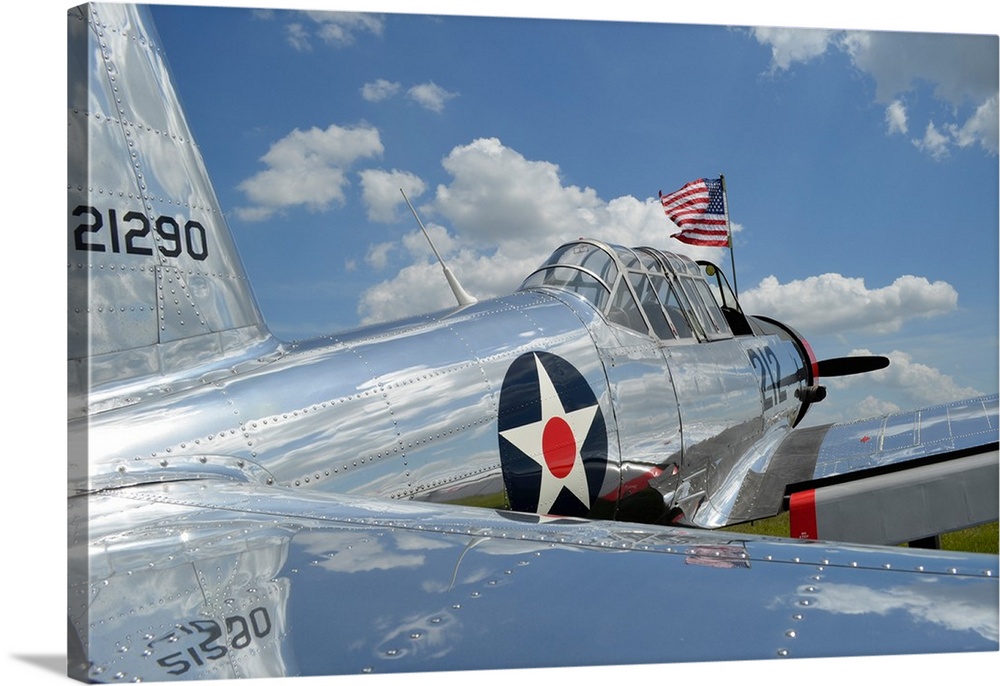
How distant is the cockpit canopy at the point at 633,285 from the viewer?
19.2ft

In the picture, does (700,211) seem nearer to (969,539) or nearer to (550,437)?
(969,539)

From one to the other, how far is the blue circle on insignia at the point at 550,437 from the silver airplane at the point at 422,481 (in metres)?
0.02

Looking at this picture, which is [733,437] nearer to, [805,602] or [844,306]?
[844,306]

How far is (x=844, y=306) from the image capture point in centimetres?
740

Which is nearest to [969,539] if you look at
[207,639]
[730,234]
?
[730,234]

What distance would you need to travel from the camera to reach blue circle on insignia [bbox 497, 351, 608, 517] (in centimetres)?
457

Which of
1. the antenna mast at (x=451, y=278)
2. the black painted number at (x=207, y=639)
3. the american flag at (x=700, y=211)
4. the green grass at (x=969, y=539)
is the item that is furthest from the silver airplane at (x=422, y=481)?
the green grass at (x=969, y=539)

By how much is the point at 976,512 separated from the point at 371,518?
401 cm

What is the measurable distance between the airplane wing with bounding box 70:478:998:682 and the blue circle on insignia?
181cm

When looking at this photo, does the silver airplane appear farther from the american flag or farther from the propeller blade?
the propeller blade

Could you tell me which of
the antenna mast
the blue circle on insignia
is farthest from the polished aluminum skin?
the antenna mast

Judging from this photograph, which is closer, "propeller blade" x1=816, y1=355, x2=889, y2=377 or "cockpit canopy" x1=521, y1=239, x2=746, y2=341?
"cockpit canopy" x1=521, y1=239, x2=746, y2=341

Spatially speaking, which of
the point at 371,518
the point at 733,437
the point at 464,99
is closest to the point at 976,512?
the point at 733,437

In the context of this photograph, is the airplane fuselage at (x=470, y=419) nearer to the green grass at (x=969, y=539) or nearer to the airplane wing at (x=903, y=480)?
the airplane wing at (x=903, y=480)
